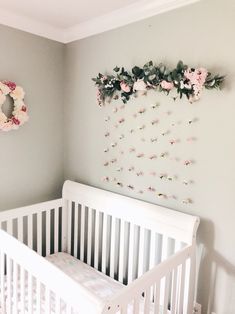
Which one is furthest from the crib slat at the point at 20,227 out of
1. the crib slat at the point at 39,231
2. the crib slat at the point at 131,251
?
the crib slat at the point at 131,251

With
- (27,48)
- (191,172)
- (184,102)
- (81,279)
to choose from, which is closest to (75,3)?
(27,48)

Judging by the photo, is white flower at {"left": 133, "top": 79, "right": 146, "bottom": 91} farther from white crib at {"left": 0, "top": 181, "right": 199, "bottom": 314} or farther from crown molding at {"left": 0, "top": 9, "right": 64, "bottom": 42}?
crown molding at {"left": 0, "top": 9, "right": 64, "bottom": 42}

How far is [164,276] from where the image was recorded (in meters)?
1.46

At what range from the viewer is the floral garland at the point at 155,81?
158 centimetres

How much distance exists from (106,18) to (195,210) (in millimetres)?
1512

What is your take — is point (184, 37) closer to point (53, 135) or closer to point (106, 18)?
point (106, 18)

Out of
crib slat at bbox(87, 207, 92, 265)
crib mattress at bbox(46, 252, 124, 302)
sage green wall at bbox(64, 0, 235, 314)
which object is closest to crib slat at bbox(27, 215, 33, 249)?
crib mattress at bbox(46, 252, 124, 302)

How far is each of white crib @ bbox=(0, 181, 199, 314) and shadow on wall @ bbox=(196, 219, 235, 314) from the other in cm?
10

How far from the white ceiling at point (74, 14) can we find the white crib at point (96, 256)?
1.28 meters

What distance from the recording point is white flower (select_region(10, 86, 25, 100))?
7.14 feet

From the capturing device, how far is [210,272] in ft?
5.58

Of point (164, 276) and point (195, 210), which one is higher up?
point (195, 210)

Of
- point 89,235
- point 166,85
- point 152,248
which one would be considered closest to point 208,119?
point 166,85

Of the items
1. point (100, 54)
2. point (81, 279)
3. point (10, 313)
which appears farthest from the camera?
point (100, 54)
